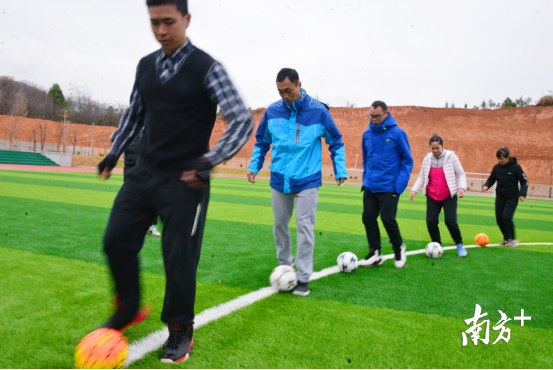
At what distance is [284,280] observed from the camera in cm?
390

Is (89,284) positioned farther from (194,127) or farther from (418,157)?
(418,157)

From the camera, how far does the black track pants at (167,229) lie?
2.33 m

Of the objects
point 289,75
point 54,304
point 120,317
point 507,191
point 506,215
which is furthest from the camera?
point 507,191

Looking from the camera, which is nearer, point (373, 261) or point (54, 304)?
point (54, 304)

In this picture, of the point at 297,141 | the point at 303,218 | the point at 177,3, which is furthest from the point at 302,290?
the point at 177,3

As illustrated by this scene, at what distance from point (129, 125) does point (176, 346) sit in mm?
1461

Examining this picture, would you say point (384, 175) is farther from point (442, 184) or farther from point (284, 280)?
point (284, 280)

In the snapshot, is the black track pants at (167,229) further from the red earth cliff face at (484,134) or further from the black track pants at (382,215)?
the red earth cliff face at (484,134)

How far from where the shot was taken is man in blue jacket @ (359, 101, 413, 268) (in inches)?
204

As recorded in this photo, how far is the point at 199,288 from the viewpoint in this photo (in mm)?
3926

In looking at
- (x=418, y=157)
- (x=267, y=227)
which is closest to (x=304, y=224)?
(x=267, y=227)

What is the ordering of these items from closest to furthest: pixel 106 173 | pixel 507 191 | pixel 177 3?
pixel 177 3 < pixel 106 173 < pixel 507 191

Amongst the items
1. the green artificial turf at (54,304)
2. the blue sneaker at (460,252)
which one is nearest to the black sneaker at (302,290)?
the green artificial turf at (54,304)

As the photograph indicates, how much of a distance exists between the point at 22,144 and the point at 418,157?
73.4 metres
